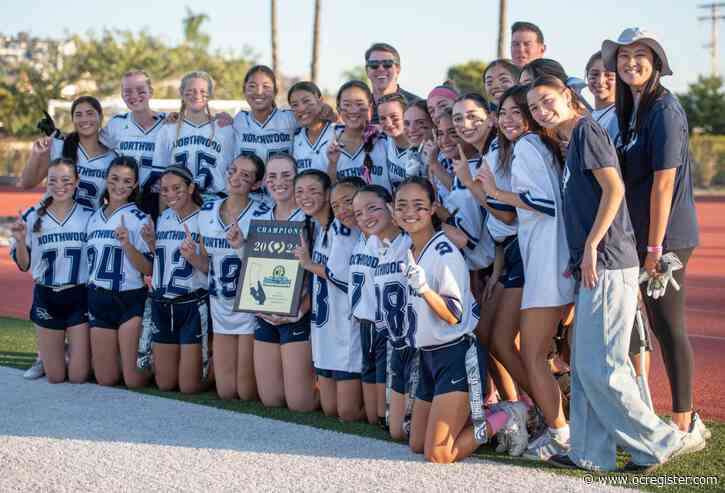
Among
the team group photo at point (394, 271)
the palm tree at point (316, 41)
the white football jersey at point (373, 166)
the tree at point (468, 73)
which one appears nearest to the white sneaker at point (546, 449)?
the team group photo at point (394, 271)

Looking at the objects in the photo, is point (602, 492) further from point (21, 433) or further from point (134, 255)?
→ point (134, 255)

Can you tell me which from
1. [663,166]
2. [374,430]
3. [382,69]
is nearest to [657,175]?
[663,166]

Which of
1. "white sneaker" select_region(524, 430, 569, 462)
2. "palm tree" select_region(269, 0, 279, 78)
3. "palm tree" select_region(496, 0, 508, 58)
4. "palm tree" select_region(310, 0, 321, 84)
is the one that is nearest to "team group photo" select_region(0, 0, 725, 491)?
"white sneaker" select_region(524, 430, 569, 462)

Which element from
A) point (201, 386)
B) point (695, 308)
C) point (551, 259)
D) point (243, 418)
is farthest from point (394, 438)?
point (695, 308)

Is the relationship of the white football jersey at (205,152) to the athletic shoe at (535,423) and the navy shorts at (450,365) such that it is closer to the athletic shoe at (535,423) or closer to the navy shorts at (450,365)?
the navy shorts at (450,365)

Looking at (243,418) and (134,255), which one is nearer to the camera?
(243,418)

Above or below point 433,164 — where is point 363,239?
below

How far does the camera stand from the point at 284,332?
659 centimetres

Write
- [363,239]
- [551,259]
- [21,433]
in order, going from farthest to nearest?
1. [363,239]
2. [21,433]
3. [551,259]

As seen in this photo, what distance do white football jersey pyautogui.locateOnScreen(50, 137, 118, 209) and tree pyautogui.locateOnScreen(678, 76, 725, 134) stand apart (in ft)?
121

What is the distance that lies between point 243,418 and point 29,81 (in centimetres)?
3951

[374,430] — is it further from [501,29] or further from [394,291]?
[501,29]

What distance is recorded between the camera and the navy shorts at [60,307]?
286 inches

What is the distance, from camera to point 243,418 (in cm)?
606
